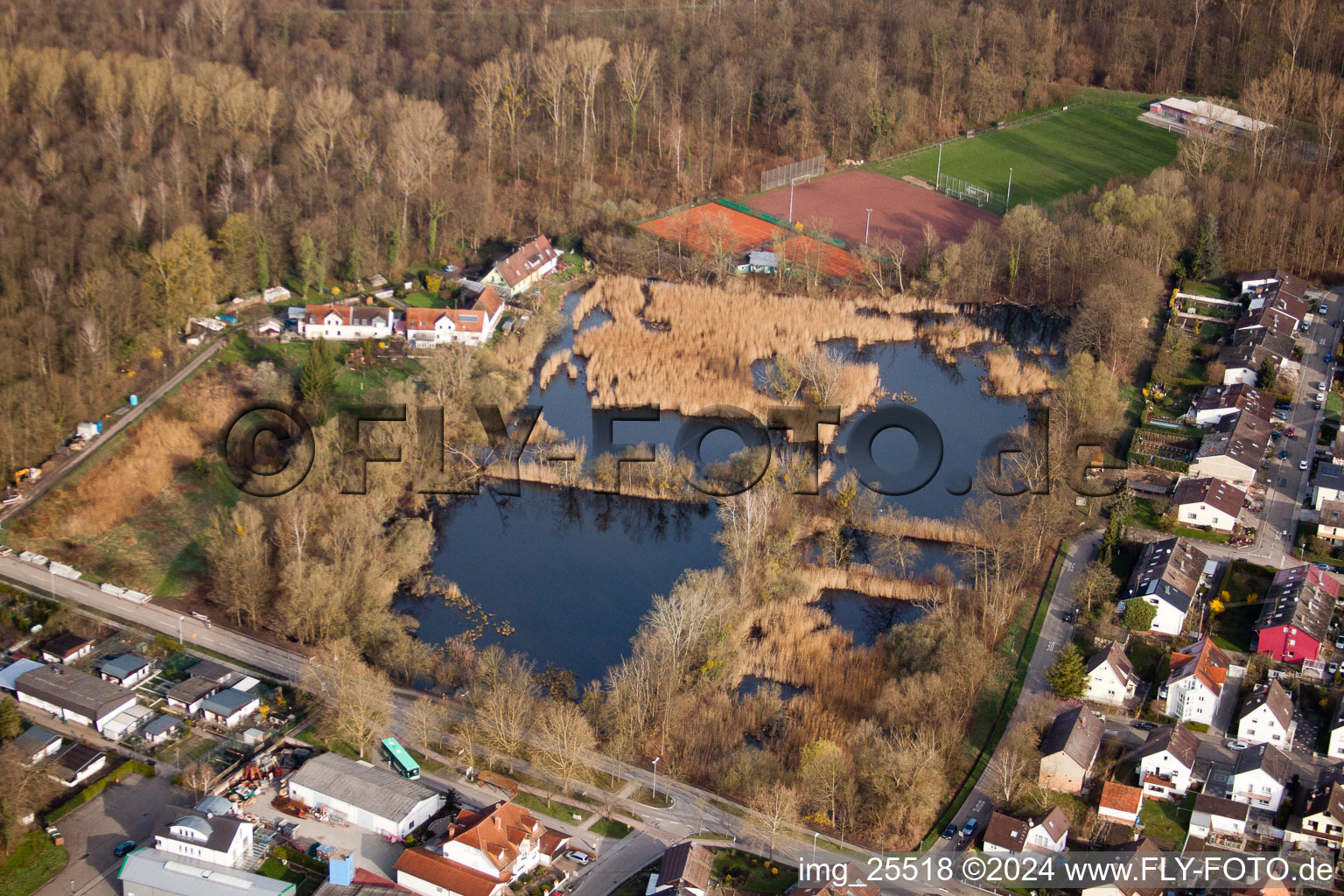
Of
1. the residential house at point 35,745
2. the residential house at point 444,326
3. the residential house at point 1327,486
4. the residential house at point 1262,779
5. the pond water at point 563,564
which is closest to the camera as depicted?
the residential house at point 1262,779

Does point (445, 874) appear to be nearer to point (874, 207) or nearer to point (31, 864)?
point (31, 864)

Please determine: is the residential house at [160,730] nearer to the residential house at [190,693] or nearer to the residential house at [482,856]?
the residential house at [190,693]

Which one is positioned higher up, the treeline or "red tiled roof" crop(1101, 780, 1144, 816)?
the treeline

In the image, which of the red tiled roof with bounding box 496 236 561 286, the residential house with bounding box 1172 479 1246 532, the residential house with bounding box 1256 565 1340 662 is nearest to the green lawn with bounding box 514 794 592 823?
the residential house with bounding box 1256 565 1340 662

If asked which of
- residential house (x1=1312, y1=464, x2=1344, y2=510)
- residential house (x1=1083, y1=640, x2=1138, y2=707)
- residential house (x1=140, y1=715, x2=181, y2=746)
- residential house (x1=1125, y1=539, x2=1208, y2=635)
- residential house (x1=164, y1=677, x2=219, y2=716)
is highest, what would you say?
residential house (x1=1312, y1=464, x2=1344, y2=510)

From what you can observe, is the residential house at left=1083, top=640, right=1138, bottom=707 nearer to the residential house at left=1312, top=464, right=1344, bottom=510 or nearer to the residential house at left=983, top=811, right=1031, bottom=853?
the residential house at left=983, top=811, right=1031, bottom=853

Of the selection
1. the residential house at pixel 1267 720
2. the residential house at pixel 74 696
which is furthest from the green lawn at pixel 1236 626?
the residential house at pixel 74 696

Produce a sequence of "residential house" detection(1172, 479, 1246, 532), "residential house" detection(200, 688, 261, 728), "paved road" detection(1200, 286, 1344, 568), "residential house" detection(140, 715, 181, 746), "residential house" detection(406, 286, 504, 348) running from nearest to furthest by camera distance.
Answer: "residential house" detection(140, 715, 181, 746), "residential house" detection(200, 688, 261, 728), "paved road" detection(1200, 286, 1344, 568), "residential house" detection(1172, 479, 1246, 532), "residential house" detection(406, 286, 504, 348)
